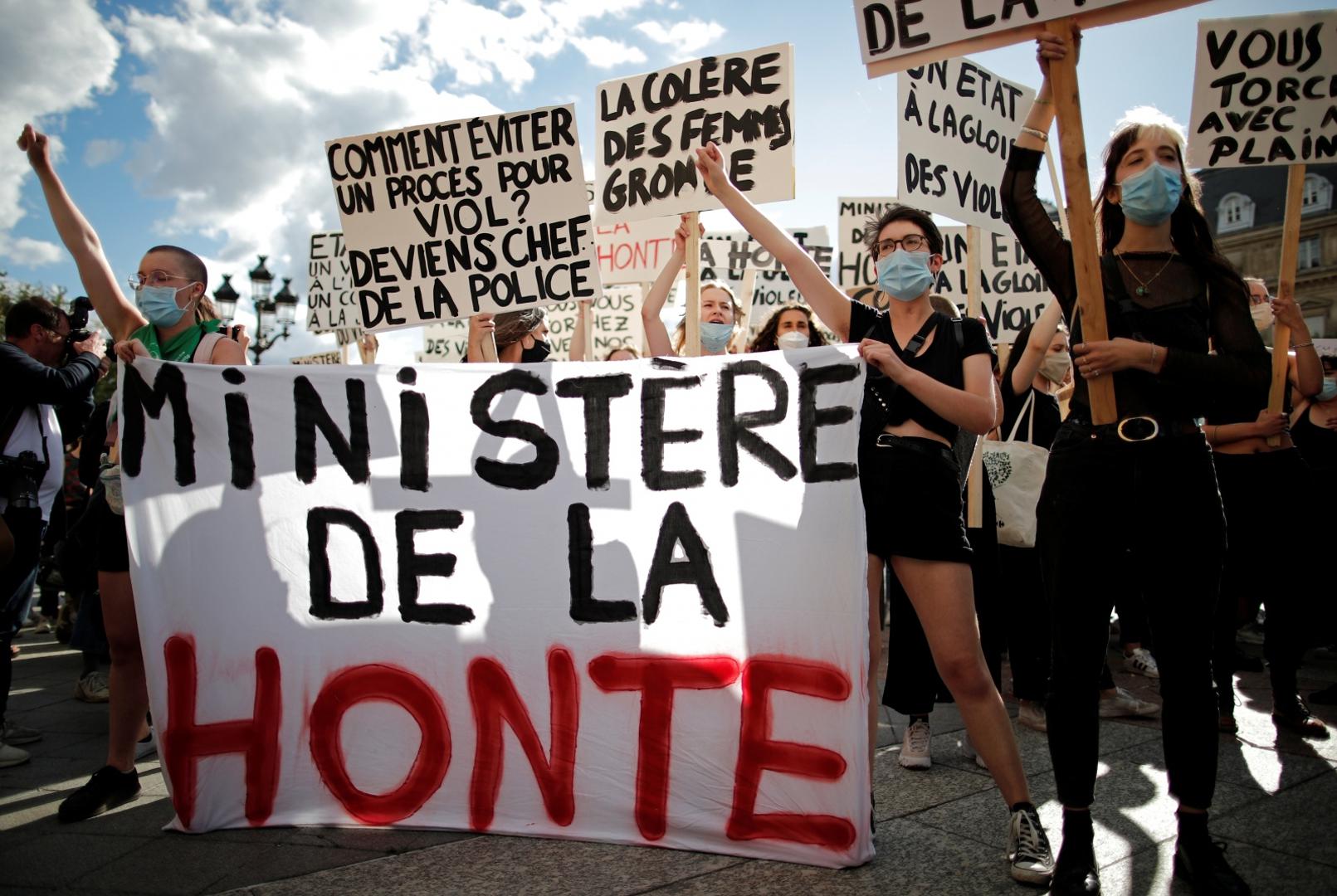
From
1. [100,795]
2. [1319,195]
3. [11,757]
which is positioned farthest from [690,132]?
[1319,195]

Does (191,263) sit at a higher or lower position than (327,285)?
lower

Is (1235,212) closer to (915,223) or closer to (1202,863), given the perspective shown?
(915,223)

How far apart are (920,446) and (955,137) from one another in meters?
3.35

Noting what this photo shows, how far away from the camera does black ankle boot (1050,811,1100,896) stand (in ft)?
8.05

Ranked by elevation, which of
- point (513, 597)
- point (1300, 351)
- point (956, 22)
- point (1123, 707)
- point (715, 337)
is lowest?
point (1123, 707)

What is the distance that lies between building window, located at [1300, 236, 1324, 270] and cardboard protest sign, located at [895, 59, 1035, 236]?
3779 centimetres

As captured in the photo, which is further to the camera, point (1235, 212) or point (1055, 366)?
point (1235, 212)

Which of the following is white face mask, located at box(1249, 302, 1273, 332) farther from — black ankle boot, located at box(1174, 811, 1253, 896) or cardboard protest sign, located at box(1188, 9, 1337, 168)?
black ankle boot, located at box(1174, 811, 1253, 896)

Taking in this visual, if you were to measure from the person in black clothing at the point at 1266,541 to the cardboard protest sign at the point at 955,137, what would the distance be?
1671 mm

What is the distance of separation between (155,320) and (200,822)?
1792 mm

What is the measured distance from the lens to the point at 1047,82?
2.78m

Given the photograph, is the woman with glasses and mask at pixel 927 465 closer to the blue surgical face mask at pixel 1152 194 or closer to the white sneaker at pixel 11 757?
the blue surgical face mask at pixel 1152 194

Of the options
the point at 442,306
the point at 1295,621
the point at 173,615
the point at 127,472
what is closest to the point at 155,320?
the point at 127,472

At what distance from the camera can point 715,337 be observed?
4906 mm
